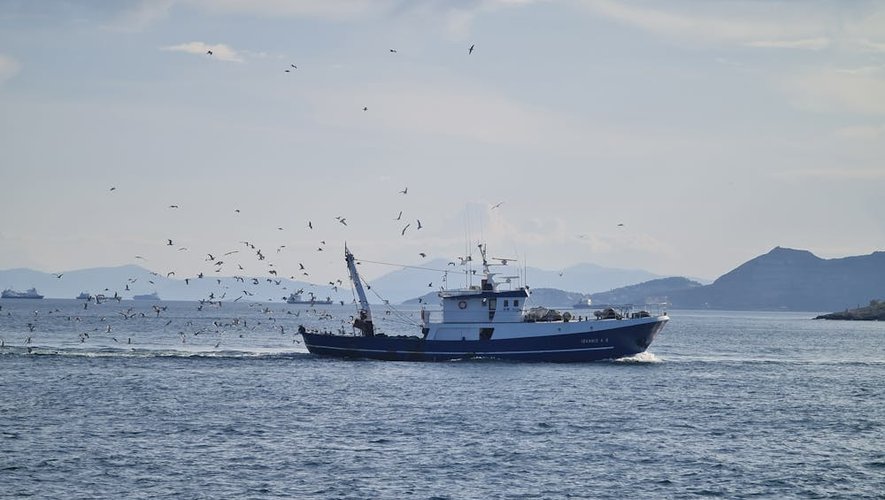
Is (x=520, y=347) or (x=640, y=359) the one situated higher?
(x=520, y=347)

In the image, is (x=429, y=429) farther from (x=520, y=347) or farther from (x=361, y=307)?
(x=361, y=307)

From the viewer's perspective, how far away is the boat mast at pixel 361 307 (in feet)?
278

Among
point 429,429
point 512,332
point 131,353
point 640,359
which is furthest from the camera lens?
point 131,353

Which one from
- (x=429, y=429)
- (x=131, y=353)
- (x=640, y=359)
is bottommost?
(x=429, y=429)

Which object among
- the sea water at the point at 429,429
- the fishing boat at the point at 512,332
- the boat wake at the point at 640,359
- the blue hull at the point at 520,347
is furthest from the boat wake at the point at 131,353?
the boat wake at the point at 640,359

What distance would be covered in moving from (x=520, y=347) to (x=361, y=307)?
14.1m

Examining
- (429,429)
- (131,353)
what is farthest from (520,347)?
(131,353)

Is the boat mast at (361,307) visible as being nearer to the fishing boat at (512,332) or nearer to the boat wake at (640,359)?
the fishing boat at (512,332)

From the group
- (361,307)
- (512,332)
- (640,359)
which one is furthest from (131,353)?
(640,359)

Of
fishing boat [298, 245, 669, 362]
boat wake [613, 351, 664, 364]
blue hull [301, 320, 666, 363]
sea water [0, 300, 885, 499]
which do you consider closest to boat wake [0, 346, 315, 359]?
sea water [0, 300, 885, 499]

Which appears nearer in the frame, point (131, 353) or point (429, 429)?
point (429, 429)

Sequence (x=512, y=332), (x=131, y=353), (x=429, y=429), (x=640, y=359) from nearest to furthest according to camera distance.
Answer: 1. (x=429, y=429)
2. (x=512, y=332)
3. (x=640, y=359)
4. (x=131, y=353)

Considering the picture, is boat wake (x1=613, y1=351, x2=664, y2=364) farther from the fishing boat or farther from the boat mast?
the boat mast

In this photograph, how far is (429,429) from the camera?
1955 inches
